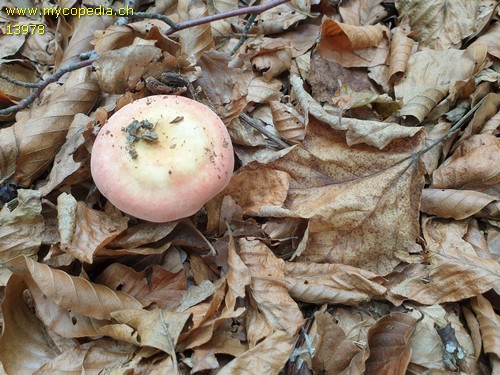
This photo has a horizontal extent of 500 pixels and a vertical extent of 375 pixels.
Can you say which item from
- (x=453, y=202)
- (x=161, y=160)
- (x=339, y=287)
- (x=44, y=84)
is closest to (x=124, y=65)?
(x=44, y=84)

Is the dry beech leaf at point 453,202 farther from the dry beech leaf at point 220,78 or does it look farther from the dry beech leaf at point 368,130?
the dry beech leaf at point 220,78

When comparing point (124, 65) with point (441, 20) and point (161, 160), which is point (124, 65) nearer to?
point (161, 160)

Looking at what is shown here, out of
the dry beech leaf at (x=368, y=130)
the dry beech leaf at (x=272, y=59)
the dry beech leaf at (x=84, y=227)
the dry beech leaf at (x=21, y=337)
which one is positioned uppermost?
the dry beech leaf at (x=272, y=59)

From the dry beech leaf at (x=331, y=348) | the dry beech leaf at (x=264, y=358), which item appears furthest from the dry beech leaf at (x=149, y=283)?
the dry beech leaf at (x=331, y=348)

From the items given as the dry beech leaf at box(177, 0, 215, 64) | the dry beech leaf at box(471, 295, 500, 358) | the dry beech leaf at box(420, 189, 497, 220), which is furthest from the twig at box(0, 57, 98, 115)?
the dry beech leaf at box(471, 295, 500, 358)

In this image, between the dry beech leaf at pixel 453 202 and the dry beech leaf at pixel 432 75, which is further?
the dry beech leaf at pixel 432 75

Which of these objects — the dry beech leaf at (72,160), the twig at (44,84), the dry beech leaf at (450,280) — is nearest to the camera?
the dry beech leaf at (450,280)

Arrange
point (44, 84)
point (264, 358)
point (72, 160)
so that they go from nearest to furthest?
1. point (264, 358)
2. point (72, 160)
3. point (44, 84)
